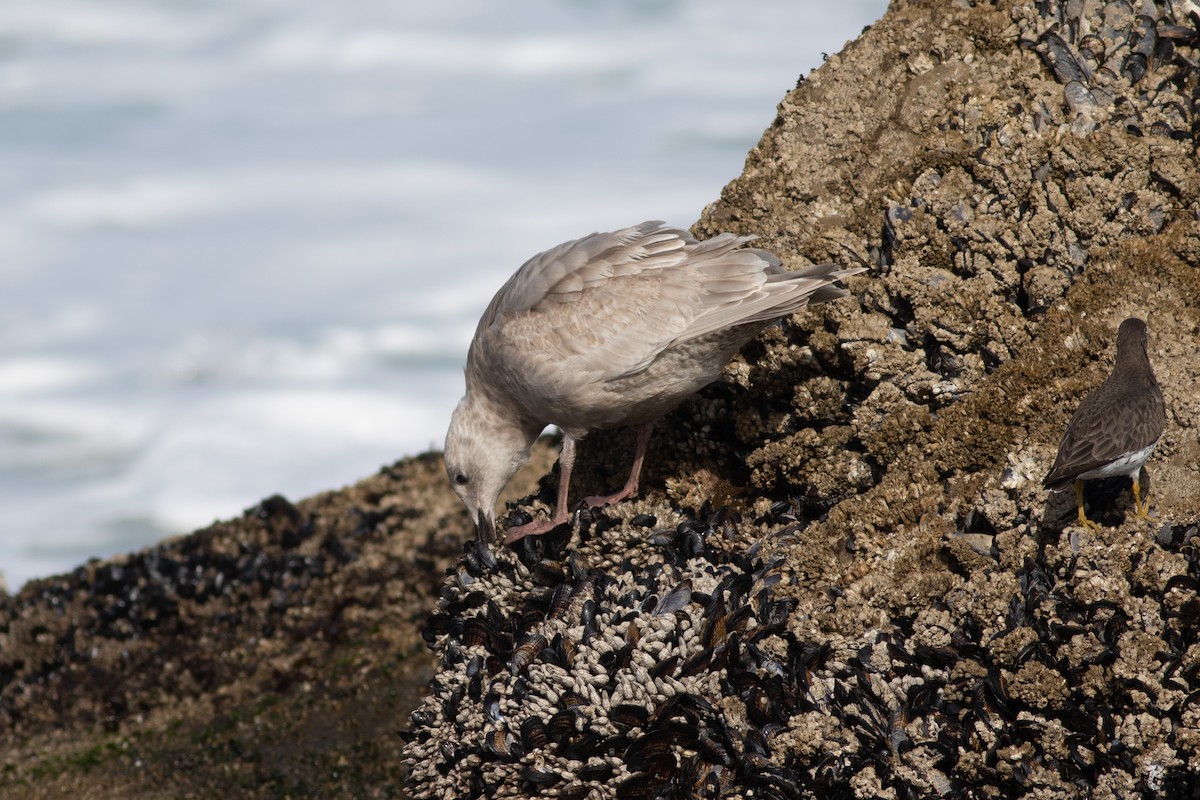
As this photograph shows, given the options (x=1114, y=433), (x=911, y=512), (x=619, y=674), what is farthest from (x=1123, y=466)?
(x=619, y=674)

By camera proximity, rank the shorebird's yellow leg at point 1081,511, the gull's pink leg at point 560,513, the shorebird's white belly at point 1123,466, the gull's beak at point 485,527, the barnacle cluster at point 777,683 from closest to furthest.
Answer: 1. the barnacle cluster at point 777,683
2. the shorebird's white belly at point 1123,466
3. the shorebird's yellow leg at point 1081,511
4. the gull's pink leg at point 560,513
5. the gull's beak at point 485,527

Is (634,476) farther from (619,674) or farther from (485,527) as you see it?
(619,674)

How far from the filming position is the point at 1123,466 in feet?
18.1

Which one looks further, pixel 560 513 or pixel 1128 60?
pixel 560 513

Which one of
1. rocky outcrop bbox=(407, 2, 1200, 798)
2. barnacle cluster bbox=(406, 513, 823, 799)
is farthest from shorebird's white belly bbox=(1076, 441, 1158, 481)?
barnacle cluster bbox=(406, 513, 823, 799)

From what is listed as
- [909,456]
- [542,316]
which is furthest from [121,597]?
[909,456]

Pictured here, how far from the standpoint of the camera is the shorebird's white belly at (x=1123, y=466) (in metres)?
5.47

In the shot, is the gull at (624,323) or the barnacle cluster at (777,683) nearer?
the barnacle cluster at (777,683)

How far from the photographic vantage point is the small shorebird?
18.0 feet

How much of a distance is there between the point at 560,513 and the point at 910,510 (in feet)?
7.49

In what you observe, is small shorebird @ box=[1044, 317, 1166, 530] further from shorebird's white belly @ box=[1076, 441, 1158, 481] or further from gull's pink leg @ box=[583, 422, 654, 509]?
gull's pink leg @ box=[583, 422, 654, 509]

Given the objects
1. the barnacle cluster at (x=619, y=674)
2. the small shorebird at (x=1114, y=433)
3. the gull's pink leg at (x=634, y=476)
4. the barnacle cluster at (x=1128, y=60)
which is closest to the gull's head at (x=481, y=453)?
the gull's pink leg at (x=634, y=476)

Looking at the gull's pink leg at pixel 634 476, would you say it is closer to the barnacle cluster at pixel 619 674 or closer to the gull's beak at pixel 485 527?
the barnacle cluster at pixel 619 674

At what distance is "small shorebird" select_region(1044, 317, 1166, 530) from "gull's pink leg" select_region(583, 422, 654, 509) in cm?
276
